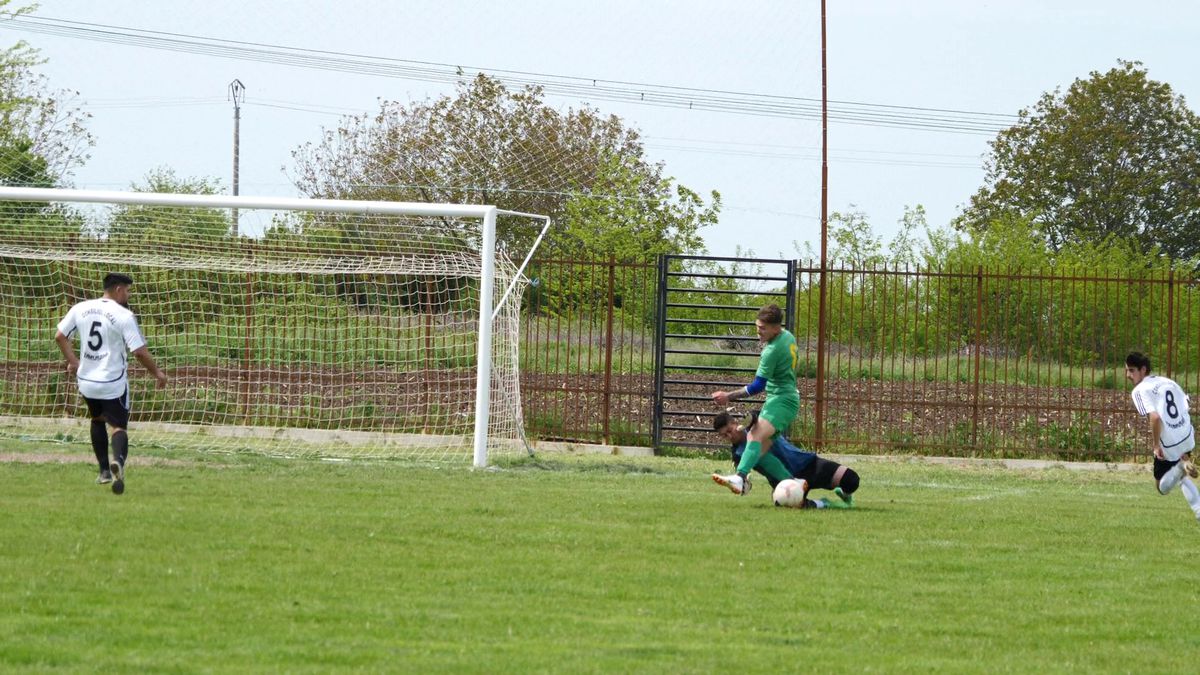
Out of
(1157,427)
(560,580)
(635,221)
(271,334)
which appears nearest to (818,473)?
(1157,427)

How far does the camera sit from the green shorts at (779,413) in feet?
40.5

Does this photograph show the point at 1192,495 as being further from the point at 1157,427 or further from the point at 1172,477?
the point at 1157,427

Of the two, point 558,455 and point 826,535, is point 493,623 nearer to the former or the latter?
point 826,535

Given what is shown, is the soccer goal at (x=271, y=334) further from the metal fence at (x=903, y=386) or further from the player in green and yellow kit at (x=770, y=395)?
the player in green and yellow kit at (x=770, y=395)

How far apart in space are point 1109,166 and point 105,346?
173 ft

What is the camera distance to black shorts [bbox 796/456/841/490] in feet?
41.0

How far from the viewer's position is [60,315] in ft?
67.6

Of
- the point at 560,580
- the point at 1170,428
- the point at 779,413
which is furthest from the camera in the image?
the point at 779,413

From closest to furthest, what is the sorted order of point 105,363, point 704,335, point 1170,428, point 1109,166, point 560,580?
point 560,580 < point 1170,428 < point 105,363 < point 704,335 < point 1109,166

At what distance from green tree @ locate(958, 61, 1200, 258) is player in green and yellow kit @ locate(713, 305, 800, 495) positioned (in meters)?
47.6

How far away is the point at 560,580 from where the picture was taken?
8188 mm

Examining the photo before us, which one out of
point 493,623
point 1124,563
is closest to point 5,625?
point 493,623

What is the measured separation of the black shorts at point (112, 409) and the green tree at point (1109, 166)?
49946 millimetres

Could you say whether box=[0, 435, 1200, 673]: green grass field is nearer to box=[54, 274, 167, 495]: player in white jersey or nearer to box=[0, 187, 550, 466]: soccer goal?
box=[54, 274, 167, 495]: player in white jersey
